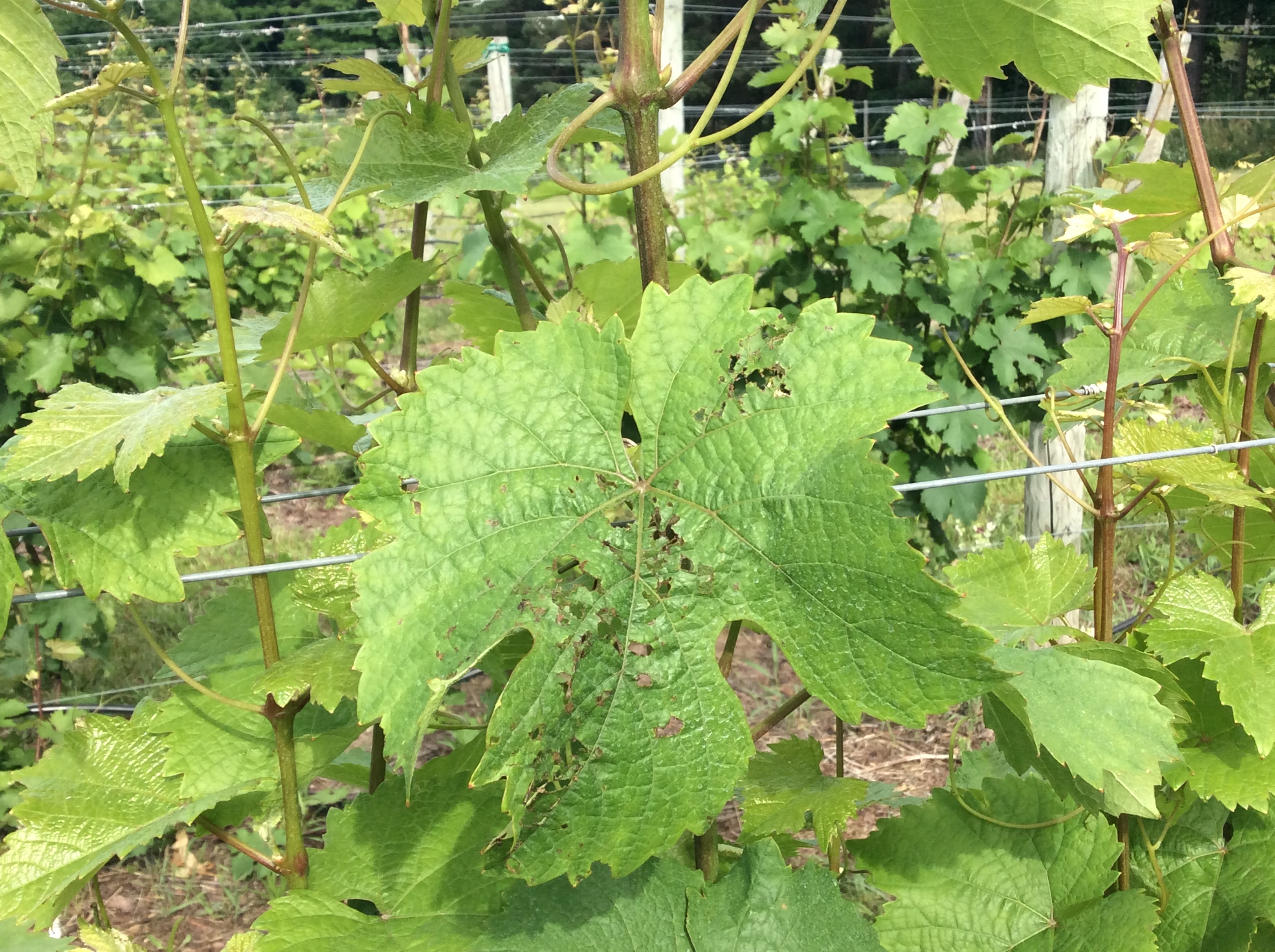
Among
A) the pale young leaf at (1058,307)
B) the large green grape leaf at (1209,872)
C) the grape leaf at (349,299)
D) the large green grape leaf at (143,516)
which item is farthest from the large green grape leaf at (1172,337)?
the large green grape leaf at (143,516)

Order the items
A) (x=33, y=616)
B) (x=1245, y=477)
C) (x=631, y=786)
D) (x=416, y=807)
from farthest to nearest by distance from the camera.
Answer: (x=33, y=616)
(x=1245, y=477)
(x=416, y=807)
(x=631, y=786)

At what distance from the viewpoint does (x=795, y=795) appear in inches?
45.7

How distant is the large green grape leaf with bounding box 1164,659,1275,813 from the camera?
108 cm

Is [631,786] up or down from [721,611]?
down

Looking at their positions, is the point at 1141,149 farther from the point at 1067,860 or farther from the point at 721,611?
the point at 721,611

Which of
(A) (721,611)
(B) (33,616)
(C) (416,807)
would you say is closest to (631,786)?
(A) (721,611)

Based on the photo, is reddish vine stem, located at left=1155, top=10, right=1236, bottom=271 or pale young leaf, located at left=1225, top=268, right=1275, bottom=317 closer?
pale young leaf, located at left=1225, top=268, right=1275, bottom=317

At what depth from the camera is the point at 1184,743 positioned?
1.17m

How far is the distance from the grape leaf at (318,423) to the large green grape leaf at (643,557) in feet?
1.19

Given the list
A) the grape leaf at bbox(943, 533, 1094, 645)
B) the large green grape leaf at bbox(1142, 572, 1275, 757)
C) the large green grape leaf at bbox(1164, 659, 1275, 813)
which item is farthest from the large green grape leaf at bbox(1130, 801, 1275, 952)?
the grape leaf at bbox(943, 533, 1094, 645)

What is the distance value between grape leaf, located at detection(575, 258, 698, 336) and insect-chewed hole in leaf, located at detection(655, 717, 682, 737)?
0.70 m

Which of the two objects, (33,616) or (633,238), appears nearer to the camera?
(33,616)

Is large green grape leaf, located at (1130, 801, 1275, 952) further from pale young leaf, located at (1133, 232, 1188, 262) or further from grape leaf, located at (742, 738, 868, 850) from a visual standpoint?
pale young leaf, located at (1133, 232, 1188, 262)

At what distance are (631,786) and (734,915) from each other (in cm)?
27
